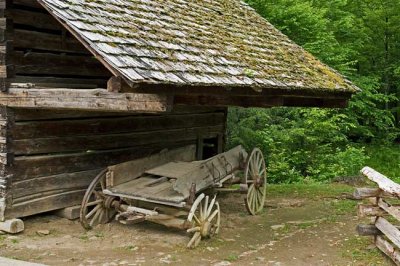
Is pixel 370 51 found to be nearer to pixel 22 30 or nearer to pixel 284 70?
pixel 284 70

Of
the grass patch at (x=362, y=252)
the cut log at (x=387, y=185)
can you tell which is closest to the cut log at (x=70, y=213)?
the grass patch at (x=362, y=252)

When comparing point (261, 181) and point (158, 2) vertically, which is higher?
point (158, 2)

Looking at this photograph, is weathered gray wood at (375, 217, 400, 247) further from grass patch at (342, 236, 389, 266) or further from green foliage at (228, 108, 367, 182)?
green foliage at (228, 108, 367, 182)

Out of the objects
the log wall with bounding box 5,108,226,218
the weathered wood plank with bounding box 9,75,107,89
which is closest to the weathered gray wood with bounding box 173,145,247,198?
the log wall with bounding box 5,108,226,218

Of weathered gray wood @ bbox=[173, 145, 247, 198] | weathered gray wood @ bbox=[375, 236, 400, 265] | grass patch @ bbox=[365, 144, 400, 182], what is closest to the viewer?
weathered gray wood @ bbox=[375, 236, 400, 265]

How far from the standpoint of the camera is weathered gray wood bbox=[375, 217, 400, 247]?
6.61 metres

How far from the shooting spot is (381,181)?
7031 mm

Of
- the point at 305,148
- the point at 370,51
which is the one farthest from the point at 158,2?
the point at 370,51

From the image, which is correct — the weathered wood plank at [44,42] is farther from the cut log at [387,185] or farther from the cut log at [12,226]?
the cut log at [387,185]

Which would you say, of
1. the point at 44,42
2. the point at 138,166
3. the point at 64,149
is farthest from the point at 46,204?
the point at 44,42

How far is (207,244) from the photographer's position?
738 centimetres

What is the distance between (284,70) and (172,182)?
276cm

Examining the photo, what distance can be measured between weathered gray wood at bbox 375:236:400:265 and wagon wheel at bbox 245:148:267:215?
2526 mm

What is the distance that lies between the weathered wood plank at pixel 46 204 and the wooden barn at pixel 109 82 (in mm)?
16
